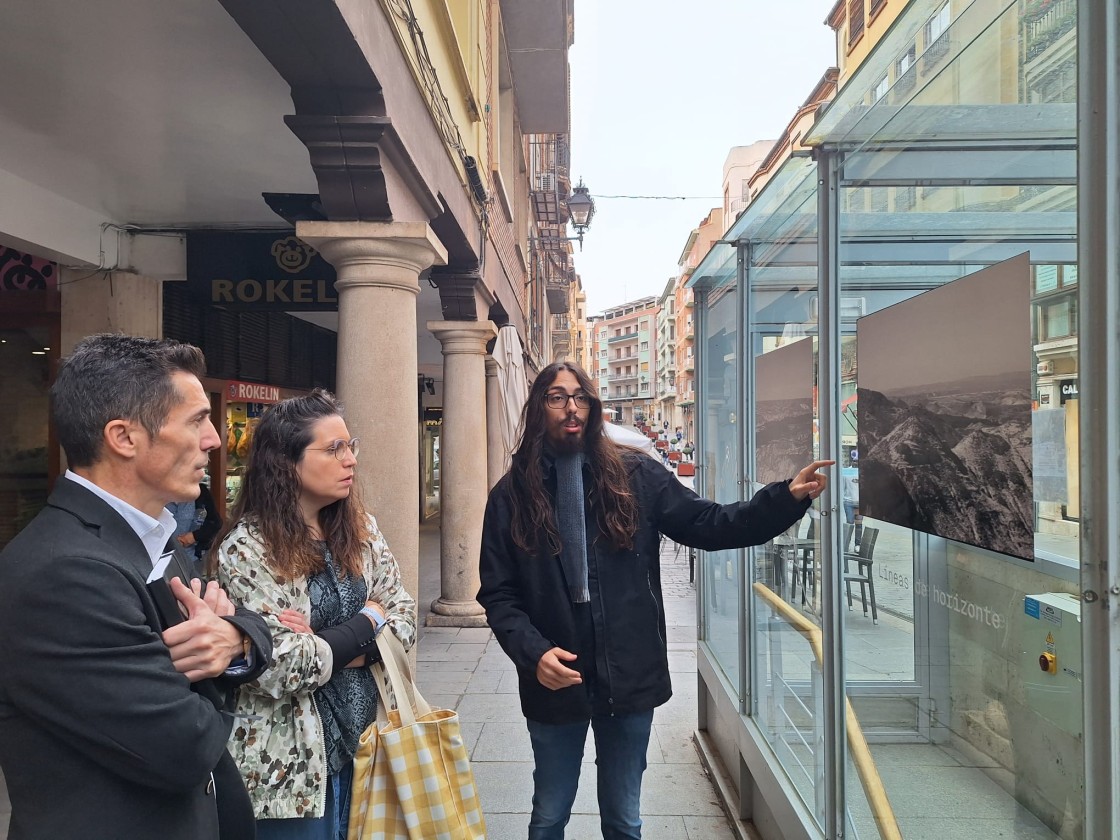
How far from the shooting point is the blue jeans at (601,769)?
2430 millimetres

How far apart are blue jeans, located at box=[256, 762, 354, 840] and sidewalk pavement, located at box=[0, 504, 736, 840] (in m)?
1.71

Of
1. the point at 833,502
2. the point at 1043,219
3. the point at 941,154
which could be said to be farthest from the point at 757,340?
the point at 1043,219

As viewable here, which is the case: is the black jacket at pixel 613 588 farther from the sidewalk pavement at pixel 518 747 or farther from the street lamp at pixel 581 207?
the street lamp at pixel 581 207

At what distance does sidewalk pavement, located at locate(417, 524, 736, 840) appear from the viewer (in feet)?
11.9

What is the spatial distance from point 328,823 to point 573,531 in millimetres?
1098

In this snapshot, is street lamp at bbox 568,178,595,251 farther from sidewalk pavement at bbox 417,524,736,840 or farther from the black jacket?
the black jacket

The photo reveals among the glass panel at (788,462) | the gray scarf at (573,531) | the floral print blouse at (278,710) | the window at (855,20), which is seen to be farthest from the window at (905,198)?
the window at (855,20)

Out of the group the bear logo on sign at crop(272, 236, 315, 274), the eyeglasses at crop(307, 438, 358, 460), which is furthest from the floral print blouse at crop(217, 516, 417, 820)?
the bear logo on sign at crop(272, 236, 315, 274)

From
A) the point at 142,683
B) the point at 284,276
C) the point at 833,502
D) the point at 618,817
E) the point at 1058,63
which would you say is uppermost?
the point at 284,276

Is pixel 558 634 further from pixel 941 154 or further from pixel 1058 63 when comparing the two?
pixel 1058 63

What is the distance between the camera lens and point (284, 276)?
661cm

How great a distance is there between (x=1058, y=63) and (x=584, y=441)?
1.65 m

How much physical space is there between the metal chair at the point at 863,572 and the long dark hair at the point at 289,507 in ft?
5.22

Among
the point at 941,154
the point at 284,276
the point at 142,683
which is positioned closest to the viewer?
the point at 142,683
